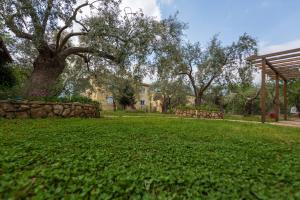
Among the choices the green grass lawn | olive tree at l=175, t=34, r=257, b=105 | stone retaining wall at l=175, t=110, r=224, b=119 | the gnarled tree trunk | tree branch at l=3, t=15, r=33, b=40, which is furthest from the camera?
olive tree at l=175, t=34, r=257, b=105

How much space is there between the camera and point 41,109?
6.83 meters

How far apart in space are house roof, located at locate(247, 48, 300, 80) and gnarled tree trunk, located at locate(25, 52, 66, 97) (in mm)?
9739

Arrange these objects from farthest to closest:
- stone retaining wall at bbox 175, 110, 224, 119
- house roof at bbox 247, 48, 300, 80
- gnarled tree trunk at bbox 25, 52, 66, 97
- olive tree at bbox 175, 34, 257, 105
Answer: olive tree at bbox 175, 34, 257, 105 → stone retaining wall at bbox 175, 110, 224, 119 → gnarled tree trunk at bbox 25, 52, 66, 97 → house roof at bbox 247, 48, 300, 80

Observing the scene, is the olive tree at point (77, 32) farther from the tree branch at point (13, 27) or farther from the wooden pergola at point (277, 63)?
the wooden pergola at point (277, 63)

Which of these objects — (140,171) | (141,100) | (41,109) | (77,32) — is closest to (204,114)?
(77,32)

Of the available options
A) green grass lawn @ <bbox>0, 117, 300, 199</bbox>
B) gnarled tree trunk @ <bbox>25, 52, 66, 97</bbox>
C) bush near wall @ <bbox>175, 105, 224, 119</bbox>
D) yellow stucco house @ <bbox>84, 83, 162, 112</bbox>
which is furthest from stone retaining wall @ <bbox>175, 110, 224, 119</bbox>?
yellow stucco house @ <bbox>84, 83, 162, 112</bbox>

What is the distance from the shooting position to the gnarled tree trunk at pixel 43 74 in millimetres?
7996

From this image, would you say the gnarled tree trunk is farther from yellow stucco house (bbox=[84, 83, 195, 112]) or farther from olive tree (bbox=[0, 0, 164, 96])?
yellow stucco house (bbox=[84, 83, 195, 112])

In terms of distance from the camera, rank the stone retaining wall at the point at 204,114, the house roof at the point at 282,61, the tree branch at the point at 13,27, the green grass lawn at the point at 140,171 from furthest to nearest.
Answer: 1. the stone retaining wall at the point at 204,114
2. the house roof at the point at 282,61
3. the tree branch at the point at 13,27
4. the green grass lawn at the point at 140,171

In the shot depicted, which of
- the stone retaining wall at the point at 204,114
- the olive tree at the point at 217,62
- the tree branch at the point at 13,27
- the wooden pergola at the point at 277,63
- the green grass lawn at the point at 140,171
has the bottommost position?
A: the green grass lawn at the point at 140,171

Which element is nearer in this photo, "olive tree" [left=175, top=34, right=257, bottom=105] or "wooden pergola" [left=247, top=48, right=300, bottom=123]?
"wooden pergola" [left=247, top=48, right=300, bottom=123]

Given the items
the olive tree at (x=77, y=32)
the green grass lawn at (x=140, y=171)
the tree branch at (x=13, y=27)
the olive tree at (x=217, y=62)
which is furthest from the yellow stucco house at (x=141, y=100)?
the green grass lawn at (x=140, y=171)

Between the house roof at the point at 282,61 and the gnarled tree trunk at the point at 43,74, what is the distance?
974 centimetres

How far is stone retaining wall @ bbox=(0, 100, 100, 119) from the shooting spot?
6129 mm
